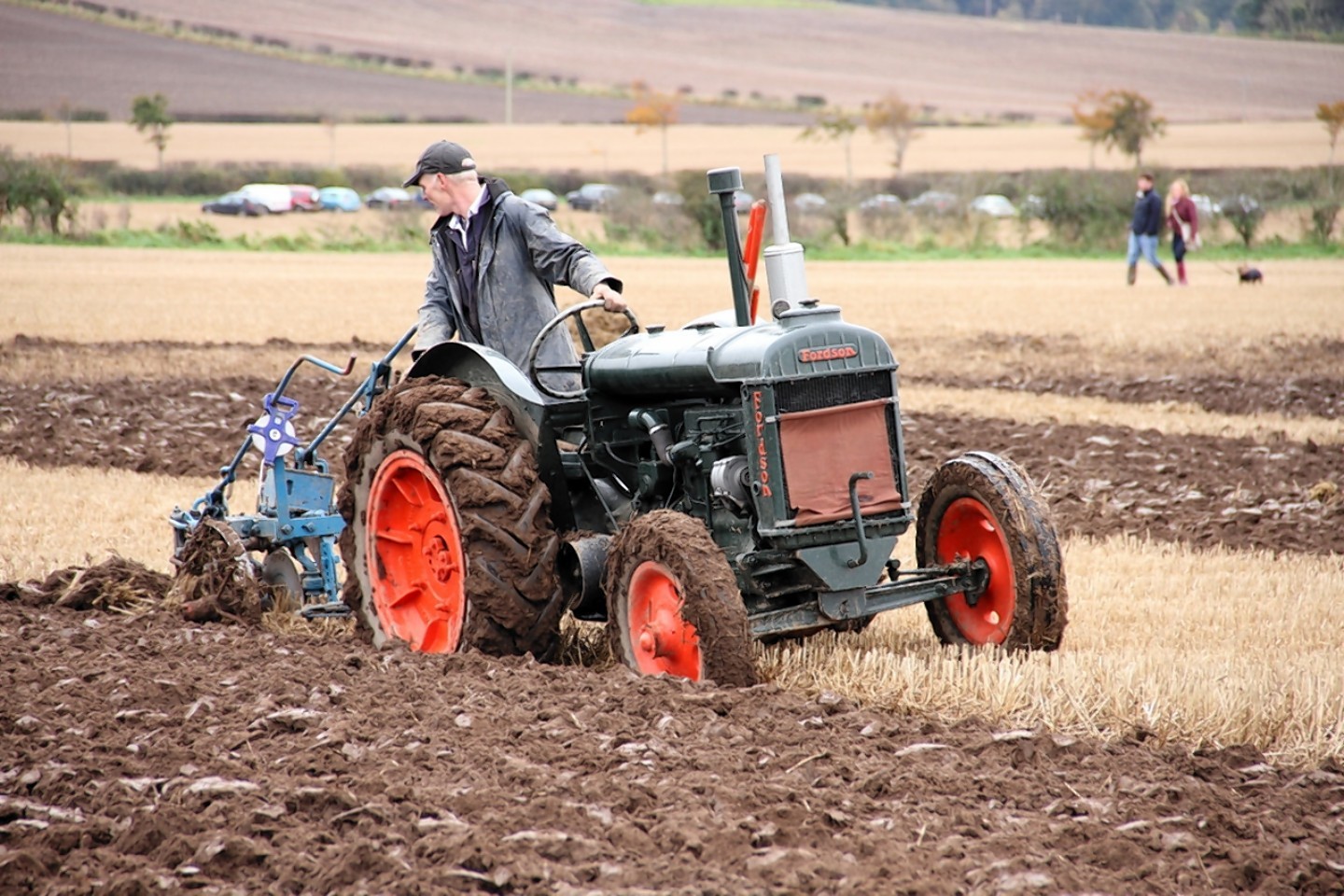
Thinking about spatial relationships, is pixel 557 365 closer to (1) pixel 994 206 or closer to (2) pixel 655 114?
(1) pixel 994 206

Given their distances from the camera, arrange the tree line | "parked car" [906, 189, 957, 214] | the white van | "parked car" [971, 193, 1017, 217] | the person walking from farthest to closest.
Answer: the tree line < the white van < "parked car" [906, 189, 957, 214] < "parked car" [971, 193, 1017, 217] < the person walking

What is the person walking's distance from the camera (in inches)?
982

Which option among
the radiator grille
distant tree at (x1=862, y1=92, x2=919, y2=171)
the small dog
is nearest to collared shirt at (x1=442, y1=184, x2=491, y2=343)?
the radiator grille

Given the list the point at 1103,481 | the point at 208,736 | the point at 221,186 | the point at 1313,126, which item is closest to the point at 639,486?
the point at 208,736

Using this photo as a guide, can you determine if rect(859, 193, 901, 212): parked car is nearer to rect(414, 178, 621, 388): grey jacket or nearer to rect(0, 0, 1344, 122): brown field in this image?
rect(414, 178, 621, 388): grey jacket

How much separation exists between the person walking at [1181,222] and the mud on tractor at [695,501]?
20.3 metres

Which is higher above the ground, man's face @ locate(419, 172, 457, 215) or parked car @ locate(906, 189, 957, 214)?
parked car @ locate(906, 189, 957, 214)

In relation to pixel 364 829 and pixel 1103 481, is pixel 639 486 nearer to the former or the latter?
pixel 364 829

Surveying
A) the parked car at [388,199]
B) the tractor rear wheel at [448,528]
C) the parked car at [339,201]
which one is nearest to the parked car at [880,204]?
the parked car at [388,199]

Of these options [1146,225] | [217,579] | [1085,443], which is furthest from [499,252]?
[1146,225]

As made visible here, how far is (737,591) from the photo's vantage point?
5.09 m

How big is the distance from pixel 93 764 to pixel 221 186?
2061 inches

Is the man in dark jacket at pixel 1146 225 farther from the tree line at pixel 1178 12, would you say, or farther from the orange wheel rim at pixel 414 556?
the tree line at pixel 1178 12

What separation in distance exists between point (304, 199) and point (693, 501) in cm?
4869
